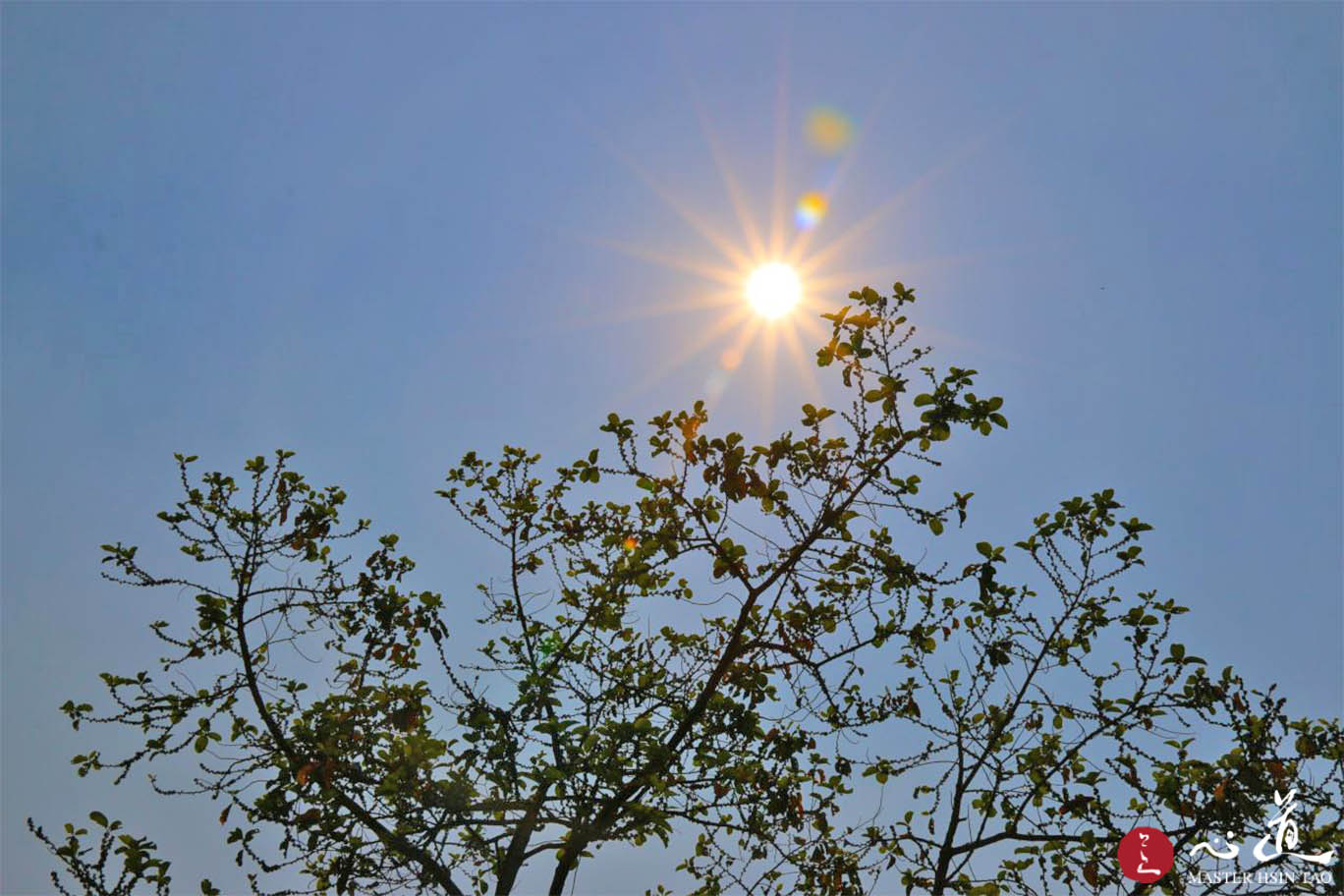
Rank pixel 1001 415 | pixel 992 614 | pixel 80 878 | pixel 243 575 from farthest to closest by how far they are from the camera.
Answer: pixel 992 614 < pixel 243 575 < pixel 80 878 < pixel 1001 415

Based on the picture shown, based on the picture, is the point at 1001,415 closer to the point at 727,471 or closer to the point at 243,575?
the point at 727,471

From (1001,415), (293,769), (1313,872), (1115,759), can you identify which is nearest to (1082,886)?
(1115,759)

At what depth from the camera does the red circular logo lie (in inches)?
241

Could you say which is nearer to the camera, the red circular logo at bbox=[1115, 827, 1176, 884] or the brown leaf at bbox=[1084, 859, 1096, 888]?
the red circular logo at bbox=[1115, 827, 1176, 884]

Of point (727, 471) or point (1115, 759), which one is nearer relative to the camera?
point (727, 471)

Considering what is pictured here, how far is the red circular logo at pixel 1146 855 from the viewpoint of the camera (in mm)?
6113

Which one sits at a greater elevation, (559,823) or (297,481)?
(297,481)

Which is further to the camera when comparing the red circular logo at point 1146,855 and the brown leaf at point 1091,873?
the brown leaf at point 1091,873

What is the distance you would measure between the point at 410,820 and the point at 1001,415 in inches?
217

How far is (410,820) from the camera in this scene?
20.6 feet

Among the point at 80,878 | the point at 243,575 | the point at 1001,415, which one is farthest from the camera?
the point at 243,575

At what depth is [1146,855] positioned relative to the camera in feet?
20.5

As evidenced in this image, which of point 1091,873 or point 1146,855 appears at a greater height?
point 1146,855

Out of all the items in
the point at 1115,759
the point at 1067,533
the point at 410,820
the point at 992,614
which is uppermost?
the point at 1067,533
